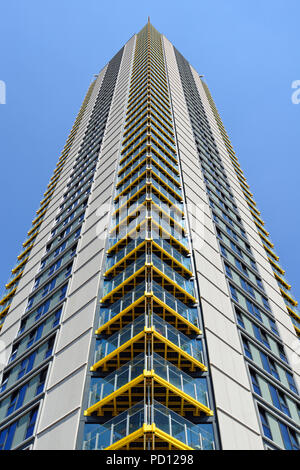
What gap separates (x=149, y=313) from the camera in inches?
786

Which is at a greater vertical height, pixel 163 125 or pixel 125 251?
pixel 163 125

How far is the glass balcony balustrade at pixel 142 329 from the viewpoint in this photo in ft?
63.7

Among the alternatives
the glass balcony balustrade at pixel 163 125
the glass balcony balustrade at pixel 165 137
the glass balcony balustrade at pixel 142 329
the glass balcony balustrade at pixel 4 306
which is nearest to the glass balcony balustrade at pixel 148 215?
the glass balcony balustrade at pixel 142 329

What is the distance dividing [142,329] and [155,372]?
2.33 meters

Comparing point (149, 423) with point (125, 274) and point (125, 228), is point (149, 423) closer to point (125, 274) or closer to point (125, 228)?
point (125, 274)

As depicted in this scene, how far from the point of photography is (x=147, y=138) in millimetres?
34656

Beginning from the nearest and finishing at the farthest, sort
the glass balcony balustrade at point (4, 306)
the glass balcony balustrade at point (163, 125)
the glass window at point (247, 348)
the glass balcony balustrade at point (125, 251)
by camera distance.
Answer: the glass window at point (247, 348)
the glass balcony balustrade at point (125, 251)
the glass balcony balustrade at point (4, 306)
the glass balcony balustrade at point (163, 125)

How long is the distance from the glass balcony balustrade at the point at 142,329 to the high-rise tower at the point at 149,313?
65 mm

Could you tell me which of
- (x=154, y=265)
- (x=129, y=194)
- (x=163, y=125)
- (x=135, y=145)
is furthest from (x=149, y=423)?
(x=163, y=125)

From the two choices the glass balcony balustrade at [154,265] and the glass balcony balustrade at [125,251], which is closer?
the glass balcony balustrade at [154,265]

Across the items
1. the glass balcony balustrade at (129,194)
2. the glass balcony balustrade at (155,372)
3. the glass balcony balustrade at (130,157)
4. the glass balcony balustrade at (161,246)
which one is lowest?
the glass balcony balustrade at (155,372)

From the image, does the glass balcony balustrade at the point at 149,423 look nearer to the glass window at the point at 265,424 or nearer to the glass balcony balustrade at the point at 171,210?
the glass window at the point at 265,424
